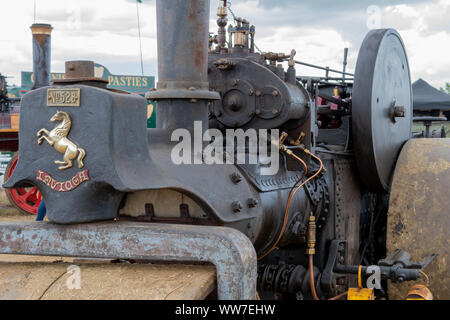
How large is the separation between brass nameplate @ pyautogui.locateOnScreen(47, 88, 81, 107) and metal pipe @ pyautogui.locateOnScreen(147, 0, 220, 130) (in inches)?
23.8

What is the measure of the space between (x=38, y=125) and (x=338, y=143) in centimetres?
226

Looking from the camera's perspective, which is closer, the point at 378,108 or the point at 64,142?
the point at 64,142

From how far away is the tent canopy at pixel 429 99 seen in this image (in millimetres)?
11969

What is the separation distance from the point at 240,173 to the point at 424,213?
1208mm

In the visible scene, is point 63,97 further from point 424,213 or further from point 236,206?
point 424,213

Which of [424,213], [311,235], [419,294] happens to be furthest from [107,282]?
[424,213]

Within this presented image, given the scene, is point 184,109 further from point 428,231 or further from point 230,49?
point 428,231

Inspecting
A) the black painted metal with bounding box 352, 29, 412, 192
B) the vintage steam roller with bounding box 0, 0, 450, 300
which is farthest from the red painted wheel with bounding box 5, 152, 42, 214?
the black painted metal with bounding box 352, 29, 412, 192

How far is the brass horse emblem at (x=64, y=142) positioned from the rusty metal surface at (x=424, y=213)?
1.91m

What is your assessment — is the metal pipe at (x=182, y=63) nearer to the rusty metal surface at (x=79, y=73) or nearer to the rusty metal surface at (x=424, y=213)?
the rusty metal surface at (x=79, y=73)

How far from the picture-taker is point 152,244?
1813 millimetres

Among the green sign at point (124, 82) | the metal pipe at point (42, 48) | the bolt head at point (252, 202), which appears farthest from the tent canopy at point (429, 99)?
the green sign at point (124, 82)

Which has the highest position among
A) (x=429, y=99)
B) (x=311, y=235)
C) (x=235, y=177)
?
(x=429, y=99)
